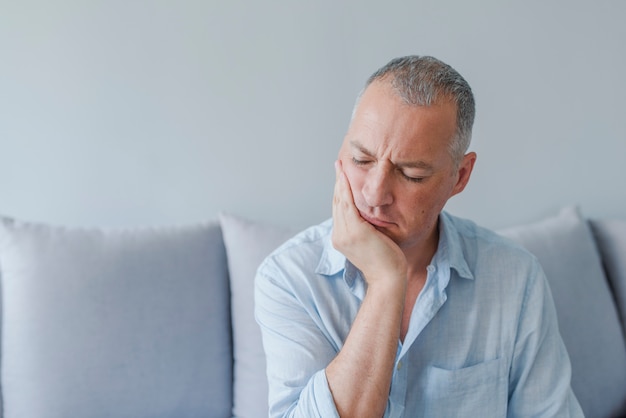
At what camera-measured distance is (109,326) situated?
1623 millimetres

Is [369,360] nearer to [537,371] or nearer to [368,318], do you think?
[368,318]

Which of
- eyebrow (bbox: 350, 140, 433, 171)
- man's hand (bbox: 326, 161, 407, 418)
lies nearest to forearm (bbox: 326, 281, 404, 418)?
man's hand (bbox: 326, 161, 407, 418)

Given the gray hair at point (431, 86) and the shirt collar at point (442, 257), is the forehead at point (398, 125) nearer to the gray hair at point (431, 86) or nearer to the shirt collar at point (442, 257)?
the gray hair at point (431, 86)

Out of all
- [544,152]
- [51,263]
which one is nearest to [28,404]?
[51,263]

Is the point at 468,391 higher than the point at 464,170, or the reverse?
the point at 464,170

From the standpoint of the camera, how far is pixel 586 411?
6.12 ft

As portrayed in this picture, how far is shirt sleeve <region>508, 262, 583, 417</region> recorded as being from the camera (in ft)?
4.63

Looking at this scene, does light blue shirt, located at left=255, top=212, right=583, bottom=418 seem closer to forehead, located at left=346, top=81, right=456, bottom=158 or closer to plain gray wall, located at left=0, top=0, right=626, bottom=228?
forehead, located at left=346, top=81, right=456, bottom=158

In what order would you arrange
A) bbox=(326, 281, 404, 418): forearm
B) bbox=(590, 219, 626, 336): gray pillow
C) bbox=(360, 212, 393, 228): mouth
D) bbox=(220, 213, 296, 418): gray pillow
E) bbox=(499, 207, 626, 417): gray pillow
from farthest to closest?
bbox=(590, 219, 626, 336): gray pillow < bbox=(499, 207, 626, 417): gray pillow < bbox=(220, 213, 296, 418): gray pillow < bbox=(360, 212, 393, 228): mouth < bbox=(326, 281, 404, 418): forearm

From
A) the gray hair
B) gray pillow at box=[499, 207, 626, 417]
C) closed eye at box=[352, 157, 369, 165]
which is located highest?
the gray hair

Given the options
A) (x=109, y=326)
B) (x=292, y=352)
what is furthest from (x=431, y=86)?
(x=109, y=326)

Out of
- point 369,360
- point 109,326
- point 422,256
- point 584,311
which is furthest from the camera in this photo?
point 584,311

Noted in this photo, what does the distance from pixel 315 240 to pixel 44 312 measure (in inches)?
25.8

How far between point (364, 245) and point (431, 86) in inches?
12.3
